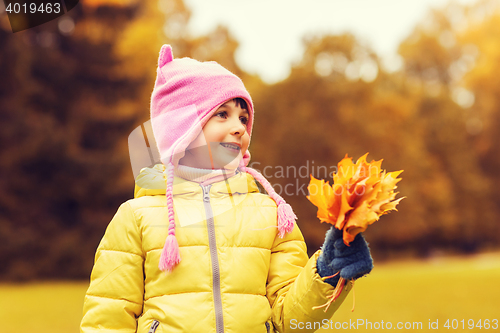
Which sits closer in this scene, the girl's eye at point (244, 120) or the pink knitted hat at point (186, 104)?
the pink knitted hat at point (186, 104)

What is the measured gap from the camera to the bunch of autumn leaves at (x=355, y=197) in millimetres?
1493

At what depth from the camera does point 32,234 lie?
1415cm

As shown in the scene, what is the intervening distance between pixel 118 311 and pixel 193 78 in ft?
3.15

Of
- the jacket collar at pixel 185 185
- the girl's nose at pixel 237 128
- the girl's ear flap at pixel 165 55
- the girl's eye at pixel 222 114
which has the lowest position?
the jacket collar at pixel 185 185

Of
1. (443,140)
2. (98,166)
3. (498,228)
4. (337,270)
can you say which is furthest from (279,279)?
(498,228)

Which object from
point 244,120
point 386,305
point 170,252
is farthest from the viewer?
point 386,305

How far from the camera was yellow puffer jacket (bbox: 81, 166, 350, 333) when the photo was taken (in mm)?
1861

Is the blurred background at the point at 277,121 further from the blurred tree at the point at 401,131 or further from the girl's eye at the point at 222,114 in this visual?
the girl's eye at the point at 222,114

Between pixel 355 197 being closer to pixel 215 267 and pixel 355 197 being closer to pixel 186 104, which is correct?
pixel 215 267

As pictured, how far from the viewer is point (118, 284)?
1.93 metres

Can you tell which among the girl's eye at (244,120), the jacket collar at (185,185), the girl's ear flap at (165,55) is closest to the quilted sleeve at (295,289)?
the jacket collar at (185,185)

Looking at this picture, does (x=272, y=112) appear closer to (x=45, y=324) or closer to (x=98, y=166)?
(x=98, y=166)

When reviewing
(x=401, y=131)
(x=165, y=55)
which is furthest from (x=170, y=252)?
(x=401, y=131)

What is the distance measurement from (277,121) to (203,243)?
18.9 metres
